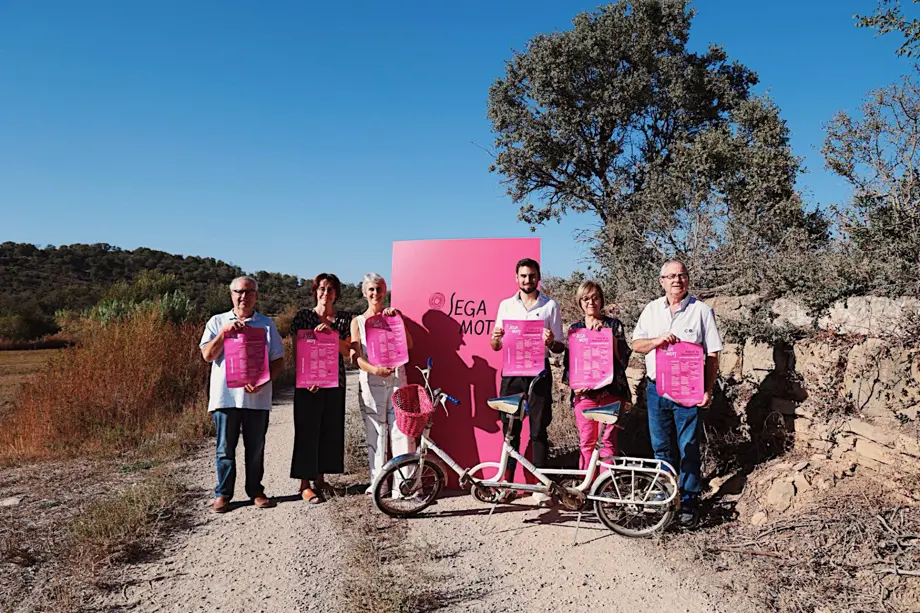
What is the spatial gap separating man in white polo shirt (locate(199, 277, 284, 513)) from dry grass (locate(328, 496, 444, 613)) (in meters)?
0.87

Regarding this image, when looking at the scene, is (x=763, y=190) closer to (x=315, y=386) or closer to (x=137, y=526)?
(x=315, y=386)

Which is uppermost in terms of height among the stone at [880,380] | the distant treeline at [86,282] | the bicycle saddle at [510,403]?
the distant treeline at [86,282]

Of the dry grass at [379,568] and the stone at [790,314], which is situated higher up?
the stone at [790,314]

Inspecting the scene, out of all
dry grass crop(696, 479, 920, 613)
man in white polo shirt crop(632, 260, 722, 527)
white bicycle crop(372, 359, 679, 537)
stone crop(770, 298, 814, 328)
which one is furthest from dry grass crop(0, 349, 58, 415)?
stone crop(770, 298, 814, 328)

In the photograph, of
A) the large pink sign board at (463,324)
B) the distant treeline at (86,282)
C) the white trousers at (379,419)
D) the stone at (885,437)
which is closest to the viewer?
the stone at (885,437)

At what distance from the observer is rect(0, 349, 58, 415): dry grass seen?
42.1 ft

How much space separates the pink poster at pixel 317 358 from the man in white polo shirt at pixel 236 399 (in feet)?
0.69

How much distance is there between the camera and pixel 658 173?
14.4 m

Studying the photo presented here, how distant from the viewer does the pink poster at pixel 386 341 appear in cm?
486

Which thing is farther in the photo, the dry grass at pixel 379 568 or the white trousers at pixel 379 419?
the white trousers at pixel 379 419

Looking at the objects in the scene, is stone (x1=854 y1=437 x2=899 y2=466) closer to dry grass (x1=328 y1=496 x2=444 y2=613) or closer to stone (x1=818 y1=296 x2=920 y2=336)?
stone (x1=818 y1=296 x2=920 y2=336)

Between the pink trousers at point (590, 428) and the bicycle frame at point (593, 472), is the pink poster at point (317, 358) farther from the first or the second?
the pink trousers at point (590, 428)

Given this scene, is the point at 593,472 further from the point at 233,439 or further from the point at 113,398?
the point at 113,398

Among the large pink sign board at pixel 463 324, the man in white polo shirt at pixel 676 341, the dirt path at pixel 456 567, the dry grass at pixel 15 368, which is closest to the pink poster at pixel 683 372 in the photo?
the man in white polo shirt at pixel 676 341
